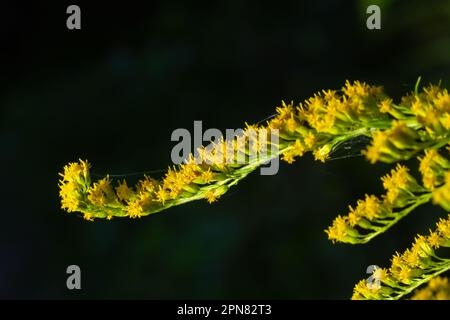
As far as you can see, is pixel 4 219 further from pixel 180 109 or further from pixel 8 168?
pixel 180 109

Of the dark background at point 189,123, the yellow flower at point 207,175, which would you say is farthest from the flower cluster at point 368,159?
the dark background at point 189,123

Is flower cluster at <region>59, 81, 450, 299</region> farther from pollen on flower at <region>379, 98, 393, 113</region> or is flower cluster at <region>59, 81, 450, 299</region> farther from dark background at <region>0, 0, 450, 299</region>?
dark background at <region>0, 0, 450, 299</region>

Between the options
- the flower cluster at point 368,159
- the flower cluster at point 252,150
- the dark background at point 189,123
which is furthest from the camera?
the dark background at point 189,123

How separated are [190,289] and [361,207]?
3120mm

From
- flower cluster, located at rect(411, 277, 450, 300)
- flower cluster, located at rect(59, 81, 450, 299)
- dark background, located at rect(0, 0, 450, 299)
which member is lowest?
flower cluster, located at rect(411, 277, 450, 300)

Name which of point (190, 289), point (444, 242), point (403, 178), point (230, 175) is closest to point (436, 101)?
point (403, 178)

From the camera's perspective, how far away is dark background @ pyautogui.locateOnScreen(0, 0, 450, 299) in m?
4.43

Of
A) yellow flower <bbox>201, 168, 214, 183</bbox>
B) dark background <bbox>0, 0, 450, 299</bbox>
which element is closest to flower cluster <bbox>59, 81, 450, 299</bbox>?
yellow flower <bbox>201, 168, 214, 183</bbox>

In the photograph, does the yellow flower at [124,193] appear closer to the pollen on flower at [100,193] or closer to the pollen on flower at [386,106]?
the pollen on flower at [100,193]

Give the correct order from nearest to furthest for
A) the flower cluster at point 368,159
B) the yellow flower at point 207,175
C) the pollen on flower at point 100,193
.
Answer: the flower cluster at point 368,159
the yellow flower at point 207,175
the pollen on flower at point 100,193

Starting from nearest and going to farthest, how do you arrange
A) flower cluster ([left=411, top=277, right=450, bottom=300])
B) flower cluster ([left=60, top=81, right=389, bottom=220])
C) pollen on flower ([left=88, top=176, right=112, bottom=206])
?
flower cluster ([left=411, top=277, right=450, bottom=300]) → flower cluster ([left=60, top=81, right=389, bottom=220]) → pollen on flower ([left=88, top=176, right=112, bottom=206])

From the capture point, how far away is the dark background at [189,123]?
4426 millimetres

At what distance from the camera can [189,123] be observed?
493 cm

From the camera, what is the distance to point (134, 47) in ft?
16.9
